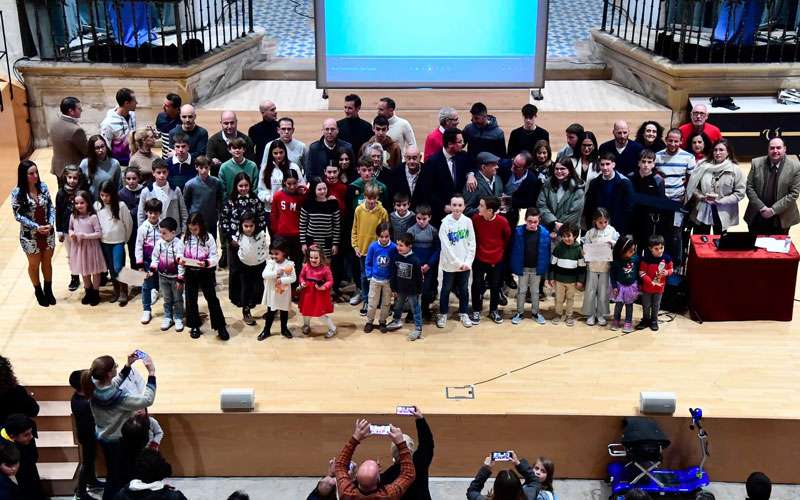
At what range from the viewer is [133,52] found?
12797 millimetres

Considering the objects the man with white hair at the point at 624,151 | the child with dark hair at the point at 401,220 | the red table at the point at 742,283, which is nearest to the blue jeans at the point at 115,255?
the child with dark hair at the point at 401,220

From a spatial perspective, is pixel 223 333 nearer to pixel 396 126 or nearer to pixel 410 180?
pixel 410 180

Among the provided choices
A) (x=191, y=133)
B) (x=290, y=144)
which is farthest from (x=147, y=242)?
(x=290, y=144)

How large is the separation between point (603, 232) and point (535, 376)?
136 centimetres

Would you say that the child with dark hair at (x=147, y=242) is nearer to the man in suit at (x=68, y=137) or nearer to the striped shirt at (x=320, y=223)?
the striped shirt at (x=320, y=223)

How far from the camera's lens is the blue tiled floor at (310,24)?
50.6ft

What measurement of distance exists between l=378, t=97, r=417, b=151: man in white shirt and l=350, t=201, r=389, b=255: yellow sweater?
1303 mm

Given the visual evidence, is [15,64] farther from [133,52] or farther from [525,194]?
[525,194]

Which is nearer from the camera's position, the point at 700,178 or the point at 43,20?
the point at 700,178

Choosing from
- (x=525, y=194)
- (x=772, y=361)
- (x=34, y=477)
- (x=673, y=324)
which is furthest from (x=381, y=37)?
(x=34, y=477)

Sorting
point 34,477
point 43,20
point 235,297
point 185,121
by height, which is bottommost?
point 34,477

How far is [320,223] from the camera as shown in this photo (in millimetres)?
8805

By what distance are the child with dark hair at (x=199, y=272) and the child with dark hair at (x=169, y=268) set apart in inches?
3.5

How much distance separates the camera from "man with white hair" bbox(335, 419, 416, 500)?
5.91 m
